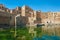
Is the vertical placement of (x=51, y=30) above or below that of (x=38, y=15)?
below

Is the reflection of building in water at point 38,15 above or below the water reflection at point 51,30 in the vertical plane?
above

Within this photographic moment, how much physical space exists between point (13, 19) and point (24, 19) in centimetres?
696

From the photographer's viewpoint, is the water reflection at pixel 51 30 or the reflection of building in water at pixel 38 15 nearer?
the water reflection at pixel 51 30

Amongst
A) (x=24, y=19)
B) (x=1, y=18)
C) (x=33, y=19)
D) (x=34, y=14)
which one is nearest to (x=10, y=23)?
(x=1, y=18)

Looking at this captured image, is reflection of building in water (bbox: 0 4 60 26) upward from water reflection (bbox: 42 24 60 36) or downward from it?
upward

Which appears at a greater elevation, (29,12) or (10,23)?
(29,12)

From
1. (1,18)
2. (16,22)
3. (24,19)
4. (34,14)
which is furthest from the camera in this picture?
(34,14)

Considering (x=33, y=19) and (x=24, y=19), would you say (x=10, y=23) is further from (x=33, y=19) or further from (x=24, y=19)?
(x=33, y=19)

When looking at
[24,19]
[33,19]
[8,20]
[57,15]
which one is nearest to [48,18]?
[57,15]

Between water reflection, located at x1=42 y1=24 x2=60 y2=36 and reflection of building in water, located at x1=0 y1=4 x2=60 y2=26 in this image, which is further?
reflection of building in water, located at x1=0 y1=4 x2=60 y2=26

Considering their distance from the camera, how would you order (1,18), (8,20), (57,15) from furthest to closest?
(57,15), (8,20), (1,18)

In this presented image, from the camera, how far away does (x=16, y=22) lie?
115 ft

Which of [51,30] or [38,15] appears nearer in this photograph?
[51,30]

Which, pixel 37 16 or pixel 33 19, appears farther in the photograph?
pixel 37 16
